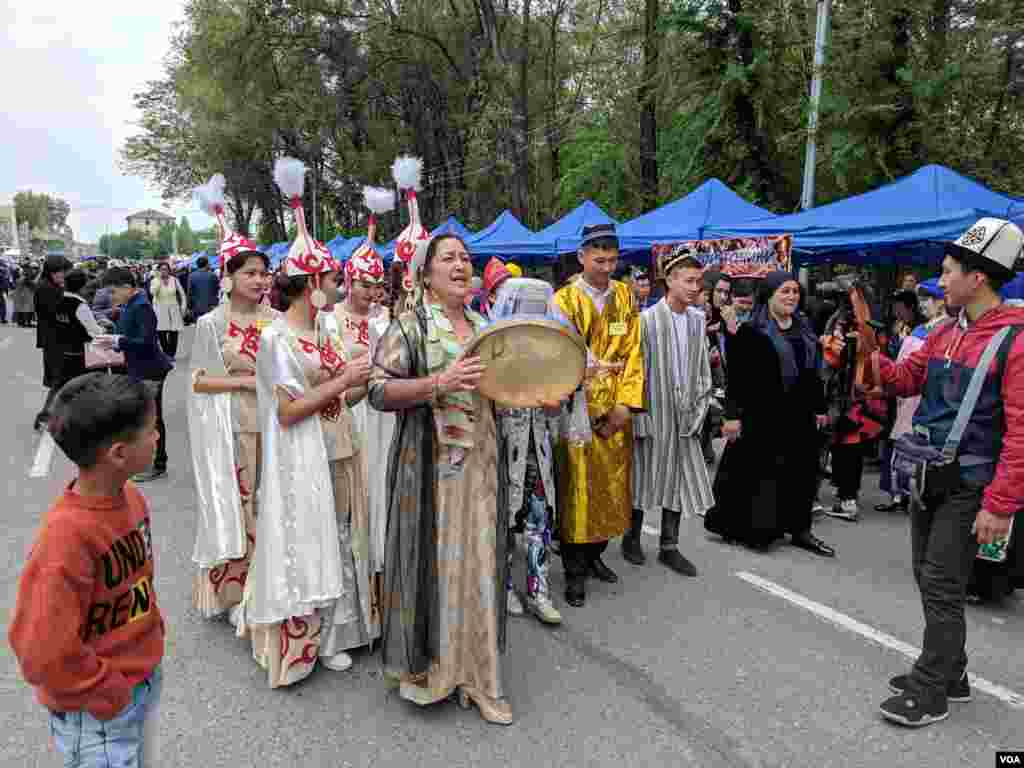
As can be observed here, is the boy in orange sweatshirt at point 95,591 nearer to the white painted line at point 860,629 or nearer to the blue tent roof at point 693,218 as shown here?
the white painted line at point 860,629

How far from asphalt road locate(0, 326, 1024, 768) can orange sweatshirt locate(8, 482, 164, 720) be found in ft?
3.75

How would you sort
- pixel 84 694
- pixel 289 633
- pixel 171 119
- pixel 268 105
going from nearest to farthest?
pixel 84 694
pixel 289 633
pixel 268 105
pixel 171 119

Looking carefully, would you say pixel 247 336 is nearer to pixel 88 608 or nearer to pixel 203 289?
pixel 88 608

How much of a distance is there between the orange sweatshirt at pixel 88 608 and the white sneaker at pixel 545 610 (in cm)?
229

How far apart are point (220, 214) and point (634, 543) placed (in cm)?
349

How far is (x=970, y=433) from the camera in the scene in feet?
9.35

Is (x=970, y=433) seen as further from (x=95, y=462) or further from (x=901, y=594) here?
(x=95, y=462)

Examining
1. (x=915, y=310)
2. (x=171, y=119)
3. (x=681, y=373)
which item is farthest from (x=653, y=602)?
(x=171, y=119)

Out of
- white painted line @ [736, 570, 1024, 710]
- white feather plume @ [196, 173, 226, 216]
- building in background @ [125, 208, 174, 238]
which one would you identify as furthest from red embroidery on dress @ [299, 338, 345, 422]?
building in background @ [125, 208, 174, 238]

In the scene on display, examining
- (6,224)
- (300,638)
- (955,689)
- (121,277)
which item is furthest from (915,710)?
(6,224)

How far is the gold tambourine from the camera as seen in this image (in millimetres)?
2543

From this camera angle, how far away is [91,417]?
1.67 meters

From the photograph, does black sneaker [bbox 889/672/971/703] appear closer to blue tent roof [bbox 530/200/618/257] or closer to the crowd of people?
the crowd of people

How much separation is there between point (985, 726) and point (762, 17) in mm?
13192
